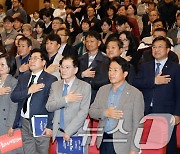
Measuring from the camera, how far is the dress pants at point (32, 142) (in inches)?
169

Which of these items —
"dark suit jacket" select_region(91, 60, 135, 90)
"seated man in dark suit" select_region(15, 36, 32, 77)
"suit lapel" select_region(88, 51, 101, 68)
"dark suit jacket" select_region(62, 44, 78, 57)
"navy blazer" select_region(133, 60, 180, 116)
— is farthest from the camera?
"dark suit jacket" select_region(62, 44, 78, 57)

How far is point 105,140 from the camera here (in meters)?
3.85

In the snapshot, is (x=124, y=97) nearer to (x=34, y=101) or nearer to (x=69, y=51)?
(x=34, y=101)

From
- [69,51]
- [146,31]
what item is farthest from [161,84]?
[146,31]

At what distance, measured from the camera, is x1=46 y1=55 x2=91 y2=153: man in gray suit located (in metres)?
4.03

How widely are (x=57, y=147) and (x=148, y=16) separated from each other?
5075 mm

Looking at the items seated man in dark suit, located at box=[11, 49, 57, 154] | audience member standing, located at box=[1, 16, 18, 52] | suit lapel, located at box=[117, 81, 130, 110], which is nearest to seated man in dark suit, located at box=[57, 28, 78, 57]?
seated man in dark suit, located at box=[11, 49, 57, 154]

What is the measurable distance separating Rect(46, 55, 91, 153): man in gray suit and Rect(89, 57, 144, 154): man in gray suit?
19 centimetres

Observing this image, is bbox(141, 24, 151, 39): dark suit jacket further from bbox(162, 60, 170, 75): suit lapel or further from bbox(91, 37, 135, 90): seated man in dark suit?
bbox(162, 60, 170, 75): suit lapel

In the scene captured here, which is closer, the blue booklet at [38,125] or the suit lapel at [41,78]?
the blue booklet at [38,125]

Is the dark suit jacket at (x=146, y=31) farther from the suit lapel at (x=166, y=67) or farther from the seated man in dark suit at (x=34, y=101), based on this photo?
the seated man in dark suit at (x=34, y=101)

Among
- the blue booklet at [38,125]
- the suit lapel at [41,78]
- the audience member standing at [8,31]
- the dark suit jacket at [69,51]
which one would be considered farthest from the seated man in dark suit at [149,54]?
the audience member standing at [8,31]

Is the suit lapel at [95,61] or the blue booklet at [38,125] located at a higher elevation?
the suit lapel at [95,61]

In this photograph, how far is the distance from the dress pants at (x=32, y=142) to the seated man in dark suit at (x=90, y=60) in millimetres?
1117
